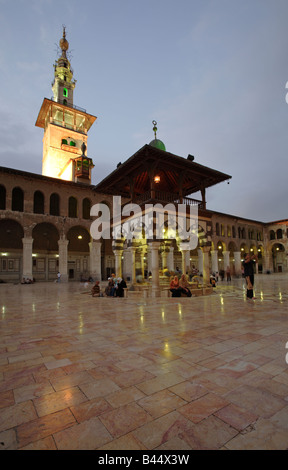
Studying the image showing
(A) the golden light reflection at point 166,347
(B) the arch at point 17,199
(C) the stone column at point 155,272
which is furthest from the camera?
(B) the arch at point 17,199

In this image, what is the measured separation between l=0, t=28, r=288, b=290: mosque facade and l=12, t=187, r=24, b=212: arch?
0.27ft

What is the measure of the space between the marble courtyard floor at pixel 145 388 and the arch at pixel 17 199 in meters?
19.9

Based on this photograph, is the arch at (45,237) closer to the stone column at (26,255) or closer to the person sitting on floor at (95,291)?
the stone column at (26,255)

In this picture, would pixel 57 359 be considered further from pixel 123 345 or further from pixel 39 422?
pixel 39 422

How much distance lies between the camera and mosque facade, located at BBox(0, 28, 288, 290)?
12.2 m

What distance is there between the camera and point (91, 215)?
83.0ft

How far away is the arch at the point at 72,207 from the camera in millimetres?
25150

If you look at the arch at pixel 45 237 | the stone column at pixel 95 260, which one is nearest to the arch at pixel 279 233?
the stone column at pixel 95 260

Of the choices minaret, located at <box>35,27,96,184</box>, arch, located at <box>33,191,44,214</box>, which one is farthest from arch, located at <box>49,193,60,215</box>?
minaret, located at <box>35,27,96,184</box>

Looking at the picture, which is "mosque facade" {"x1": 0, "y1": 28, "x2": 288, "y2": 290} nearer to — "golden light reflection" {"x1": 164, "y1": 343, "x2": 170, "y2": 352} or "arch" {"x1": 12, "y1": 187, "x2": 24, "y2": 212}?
"arch" {"x1": 12, "y1": 187, "x2": 24, "y2": 212}

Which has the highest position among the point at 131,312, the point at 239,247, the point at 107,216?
the point at 107,216
